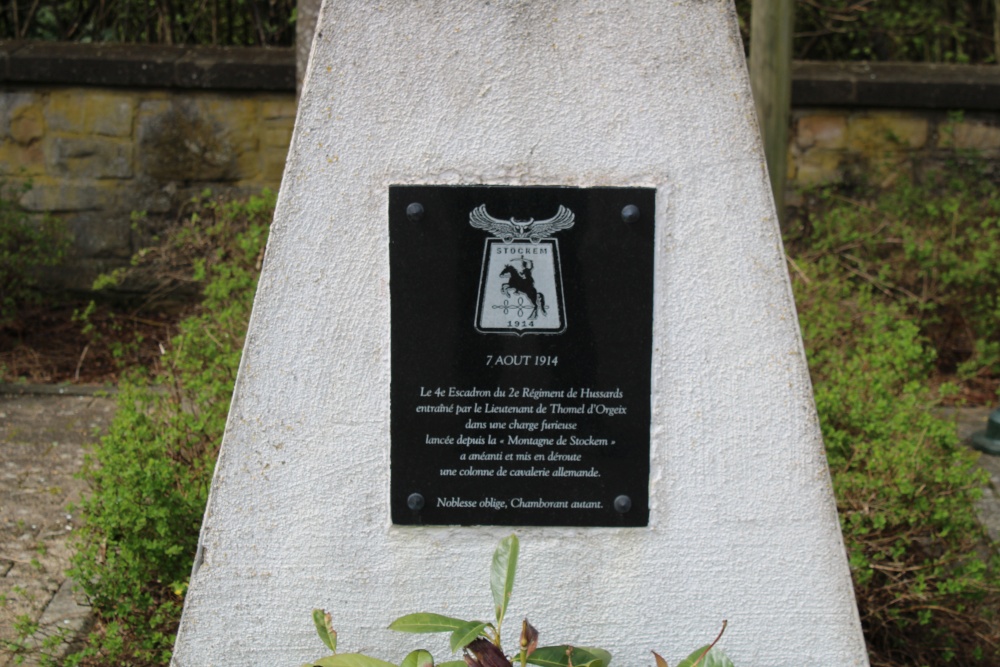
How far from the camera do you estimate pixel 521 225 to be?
6.20 ft

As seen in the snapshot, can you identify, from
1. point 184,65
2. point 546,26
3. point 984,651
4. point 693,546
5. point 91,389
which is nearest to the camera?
point 546,26

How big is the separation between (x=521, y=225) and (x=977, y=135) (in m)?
4.69

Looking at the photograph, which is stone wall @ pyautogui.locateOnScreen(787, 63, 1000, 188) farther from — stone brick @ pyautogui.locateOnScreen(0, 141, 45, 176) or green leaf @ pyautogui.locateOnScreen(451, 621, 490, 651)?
green leaf @ pyautogui.locateOnScreen(451, 621, 490, 651)

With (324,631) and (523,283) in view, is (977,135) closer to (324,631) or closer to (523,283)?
(523,283)

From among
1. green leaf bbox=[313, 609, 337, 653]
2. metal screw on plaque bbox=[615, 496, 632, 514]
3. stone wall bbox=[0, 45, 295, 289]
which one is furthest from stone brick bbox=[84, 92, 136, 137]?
metal screw on plaque bbox=[615, 496, 632, 514]

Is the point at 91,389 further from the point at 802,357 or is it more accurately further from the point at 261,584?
the point at 802,357

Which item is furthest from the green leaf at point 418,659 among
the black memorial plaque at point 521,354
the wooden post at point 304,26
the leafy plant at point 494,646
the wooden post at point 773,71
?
the wooden post at point 304,26

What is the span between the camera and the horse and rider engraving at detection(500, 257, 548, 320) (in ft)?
6.23

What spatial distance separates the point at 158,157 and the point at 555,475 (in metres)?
4.45

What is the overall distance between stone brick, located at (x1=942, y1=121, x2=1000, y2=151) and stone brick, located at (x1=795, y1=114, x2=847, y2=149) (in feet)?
2.02

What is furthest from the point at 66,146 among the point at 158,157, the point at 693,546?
the point at 693,546

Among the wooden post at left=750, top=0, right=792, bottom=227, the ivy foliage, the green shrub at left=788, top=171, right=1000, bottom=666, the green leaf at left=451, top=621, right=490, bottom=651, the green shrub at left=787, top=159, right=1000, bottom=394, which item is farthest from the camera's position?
the ivy foliage

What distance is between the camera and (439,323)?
1923 millimetres

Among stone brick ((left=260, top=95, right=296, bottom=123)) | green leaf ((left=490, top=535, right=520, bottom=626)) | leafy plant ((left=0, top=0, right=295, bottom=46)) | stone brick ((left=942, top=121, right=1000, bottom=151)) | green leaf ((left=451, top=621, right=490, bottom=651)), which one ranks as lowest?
green leaf ((left=451, top=621, right=490, bottom=651))
